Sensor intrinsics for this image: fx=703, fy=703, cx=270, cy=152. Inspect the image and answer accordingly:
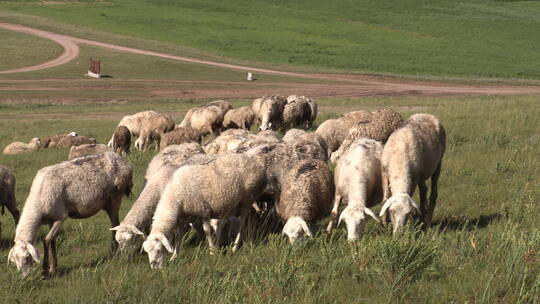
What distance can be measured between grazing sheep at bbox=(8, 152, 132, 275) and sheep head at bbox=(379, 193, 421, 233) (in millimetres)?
4451

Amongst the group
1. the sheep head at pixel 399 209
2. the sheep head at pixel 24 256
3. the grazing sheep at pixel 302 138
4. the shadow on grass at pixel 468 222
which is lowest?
the sheep head at pixel 24 256

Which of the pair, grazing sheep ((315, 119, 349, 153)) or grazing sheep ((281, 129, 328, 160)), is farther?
grazing sheep ((315, 119, 349, 153))

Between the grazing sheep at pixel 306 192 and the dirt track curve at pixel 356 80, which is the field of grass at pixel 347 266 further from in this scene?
the dirt track curve at pixel 356 80

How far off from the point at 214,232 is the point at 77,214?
222 cm

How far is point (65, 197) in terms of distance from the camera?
1084 cm

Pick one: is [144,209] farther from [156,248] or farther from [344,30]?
[344,30]

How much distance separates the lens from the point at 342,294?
771 centimetres

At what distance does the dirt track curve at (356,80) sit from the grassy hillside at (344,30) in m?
5.70

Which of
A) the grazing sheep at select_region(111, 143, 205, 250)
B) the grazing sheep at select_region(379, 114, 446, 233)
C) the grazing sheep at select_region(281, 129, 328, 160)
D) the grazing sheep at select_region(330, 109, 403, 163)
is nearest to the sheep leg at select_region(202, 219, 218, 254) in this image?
the grazing sheep at select_region(111, 143, 205, 250)

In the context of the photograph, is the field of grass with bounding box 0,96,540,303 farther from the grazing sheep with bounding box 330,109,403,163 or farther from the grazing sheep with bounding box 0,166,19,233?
the grazing sheep with bounding box 330,109,403,163

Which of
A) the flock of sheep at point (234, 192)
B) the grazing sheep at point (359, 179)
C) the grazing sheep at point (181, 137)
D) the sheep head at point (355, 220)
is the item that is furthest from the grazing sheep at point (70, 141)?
the sheep head at point (355, 220)

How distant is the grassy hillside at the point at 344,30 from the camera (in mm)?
59750

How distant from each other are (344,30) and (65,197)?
65829 mm

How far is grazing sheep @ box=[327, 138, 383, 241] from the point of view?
35.7ft
